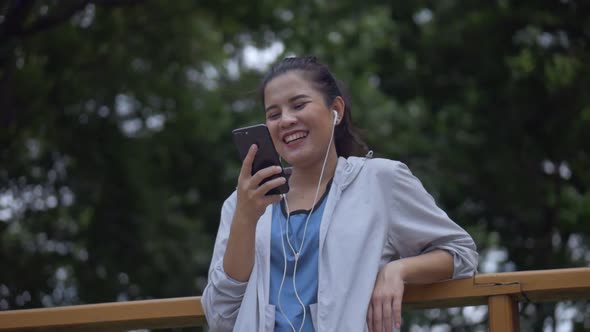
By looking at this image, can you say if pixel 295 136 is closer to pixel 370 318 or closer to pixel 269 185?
pixel 269 185

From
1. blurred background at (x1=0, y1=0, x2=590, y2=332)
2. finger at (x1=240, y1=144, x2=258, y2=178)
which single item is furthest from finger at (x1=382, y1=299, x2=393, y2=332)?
blurred background at (x1=0, y1=0, x2=590, y2=332)

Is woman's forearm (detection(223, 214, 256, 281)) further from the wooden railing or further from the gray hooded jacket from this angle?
the wooden railing

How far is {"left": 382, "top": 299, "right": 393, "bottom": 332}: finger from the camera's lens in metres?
2.37

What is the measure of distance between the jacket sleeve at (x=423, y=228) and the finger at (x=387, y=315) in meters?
0.24

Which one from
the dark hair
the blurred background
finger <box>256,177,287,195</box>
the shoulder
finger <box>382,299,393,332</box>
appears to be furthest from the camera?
the blurred background

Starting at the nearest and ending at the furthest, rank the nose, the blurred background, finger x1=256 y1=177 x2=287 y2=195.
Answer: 1. finger x1=256 y1=177 x2=287 y2=195
2. the nose
3. the blurred background

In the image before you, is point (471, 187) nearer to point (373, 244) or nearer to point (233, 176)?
point (233, 176)

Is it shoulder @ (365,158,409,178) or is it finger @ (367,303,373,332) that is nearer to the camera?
finger @ (367,303,373,332)

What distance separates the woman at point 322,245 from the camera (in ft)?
7.95

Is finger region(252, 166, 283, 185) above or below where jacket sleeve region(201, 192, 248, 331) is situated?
above

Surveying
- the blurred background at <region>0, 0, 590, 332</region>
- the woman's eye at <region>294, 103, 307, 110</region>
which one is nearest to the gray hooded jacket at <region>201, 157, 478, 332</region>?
the woman's eye at <region>294, 103, 307, 110</region>

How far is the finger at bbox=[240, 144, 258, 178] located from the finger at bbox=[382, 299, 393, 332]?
52 cm

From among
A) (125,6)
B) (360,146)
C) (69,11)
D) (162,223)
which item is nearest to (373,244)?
(360,146)

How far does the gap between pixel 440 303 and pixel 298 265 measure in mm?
436
